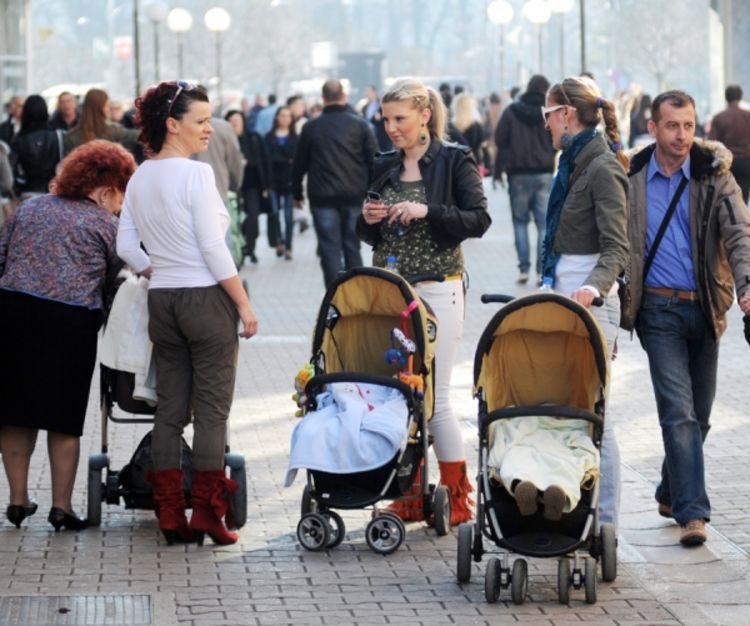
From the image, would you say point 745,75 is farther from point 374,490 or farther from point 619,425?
point 374,490

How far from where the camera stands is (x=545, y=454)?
678cm

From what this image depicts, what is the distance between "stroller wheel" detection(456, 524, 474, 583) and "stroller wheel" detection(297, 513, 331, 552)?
0.73m

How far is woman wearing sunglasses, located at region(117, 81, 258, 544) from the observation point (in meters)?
7.53

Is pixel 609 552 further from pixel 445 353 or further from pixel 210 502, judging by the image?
pixel 210 502

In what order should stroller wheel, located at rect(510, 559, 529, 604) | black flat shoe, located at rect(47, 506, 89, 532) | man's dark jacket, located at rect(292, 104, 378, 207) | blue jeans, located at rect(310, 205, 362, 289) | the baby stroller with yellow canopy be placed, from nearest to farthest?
1. stroller wheel, located at rect(510, 559, 529, 604)
2. the baby stroller with yellow canopy
3. black flat shoe, located at rect(47, 506, 89, 532)
4. man's dark jacket, located at rect(292, 104, 378, 207)
5. blue jeans, located at rect(310, 205, 362, 289)

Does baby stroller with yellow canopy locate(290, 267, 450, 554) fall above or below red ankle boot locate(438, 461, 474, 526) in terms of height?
above

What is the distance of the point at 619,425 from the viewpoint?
10695 millimetres

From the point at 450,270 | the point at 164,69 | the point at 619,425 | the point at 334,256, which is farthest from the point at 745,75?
the point at 164,69

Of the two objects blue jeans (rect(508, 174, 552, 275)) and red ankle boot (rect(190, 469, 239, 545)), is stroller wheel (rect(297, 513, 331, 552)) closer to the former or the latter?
red ankle boot (rect(190, 469, 239, 545))

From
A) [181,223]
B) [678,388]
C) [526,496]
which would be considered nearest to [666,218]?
[678,388]

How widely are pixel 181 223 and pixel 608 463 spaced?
193 cm

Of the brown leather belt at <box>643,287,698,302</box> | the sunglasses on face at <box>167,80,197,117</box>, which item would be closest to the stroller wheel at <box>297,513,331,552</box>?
the brown leather belt at <box>643,287,698,302</box>

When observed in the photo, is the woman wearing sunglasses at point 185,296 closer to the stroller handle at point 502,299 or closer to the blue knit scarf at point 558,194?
the stroller handle at point 502,299

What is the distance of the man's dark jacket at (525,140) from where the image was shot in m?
18.3
